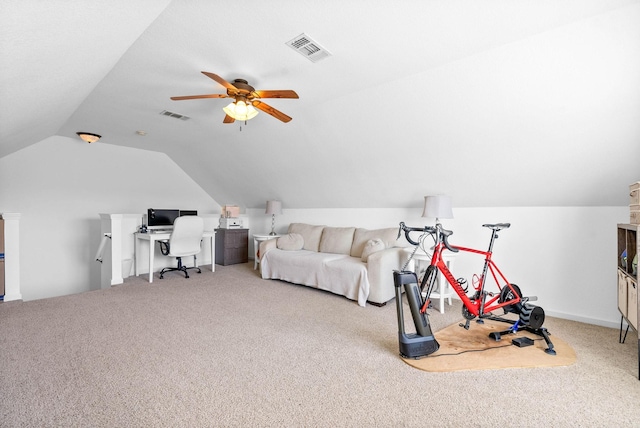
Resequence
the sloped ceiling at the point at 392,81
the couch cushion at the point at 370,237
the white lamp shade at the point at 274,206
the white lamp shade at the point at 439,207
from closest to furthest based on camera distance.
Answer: the sloped ceiling at the point at 392,81
the white lamp shade at the point at 439,207
the couch cushion at the point at 370,237
the white lamp shade at the point at 274,206

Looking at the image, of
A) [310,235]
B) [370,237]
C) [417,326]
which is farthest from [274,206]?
[417,326]

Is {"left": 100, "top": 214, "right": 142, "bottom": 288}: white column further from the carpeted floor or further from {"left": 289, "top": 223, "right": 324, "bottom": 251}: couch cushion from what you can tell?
{"left": 289, "top": 223, "right": 324, "bottom": 251}: couch cushion

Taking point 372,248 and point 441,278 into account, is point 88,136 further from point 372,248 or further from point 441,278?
point 441,278

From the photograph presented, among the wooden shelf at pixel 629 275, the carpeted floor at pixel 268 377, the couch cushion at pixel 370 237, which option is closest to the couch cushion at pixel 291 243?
the couch cushion at pixel 370 237

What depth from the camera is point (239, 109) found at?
278 centimetres

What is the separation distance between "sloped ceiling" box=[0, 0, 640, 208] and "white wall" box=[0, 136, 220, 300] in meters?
1.22

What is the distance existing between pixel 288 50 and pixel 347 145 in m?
1.73

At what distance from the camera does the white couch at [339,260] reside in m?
3.62

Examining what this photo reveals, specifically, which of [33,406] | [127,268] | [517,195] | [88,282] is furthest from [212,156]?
[517,195]

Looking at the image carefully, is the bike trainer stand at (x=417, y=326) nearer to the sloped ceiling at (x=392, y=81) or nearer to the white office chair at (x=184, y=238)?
the sloped ceiling at (x=392, y=81)

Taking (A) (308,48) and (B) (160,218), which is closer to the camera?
(A) (308,48)

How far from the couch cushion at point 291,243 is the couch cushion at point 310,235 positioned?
13cm

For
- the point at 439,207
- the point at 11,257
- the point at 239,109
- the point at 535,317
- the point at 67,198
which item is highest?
the point at 239,109

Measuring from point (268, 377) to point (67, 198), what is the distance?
17.7ft
